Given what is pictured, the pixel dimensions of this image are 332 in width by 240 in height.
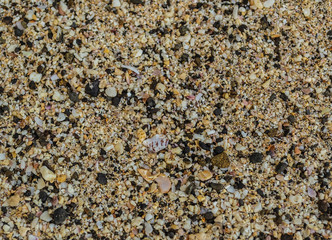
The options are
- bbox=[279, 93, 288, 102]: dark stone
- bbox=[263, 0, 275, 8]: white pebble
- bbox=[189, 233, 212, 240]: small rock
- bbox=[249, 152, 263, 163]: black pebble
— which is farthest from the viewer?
bbox=[263, 0, 275, 8]: white pebble

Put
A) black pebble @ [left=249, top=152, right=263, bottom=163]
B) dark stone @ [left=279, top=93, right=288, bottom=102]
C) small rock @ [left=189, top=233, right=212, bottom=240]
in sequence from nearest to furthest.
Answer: small rock @ [left=189, top=233, right=212, bottom=240] → black pebble @ [left=249, top=152, right=263, bottom=163] → dark stone @ [left=279, top=93, right=288, bottom=102]

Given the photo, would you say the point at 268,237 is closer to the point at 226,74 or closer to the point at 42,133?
the point at 226,74

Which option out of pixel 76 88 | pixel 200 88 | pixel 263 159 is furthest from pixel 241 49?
pixel 76 88

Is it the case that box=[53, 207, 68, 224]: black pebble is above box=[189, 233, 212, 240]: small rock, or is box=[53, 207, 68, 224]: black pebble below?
below

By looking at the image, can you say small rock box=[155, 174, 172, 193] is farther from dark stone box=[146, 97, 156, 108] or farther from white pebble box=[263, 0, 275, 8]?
white pebble box=[263, 0, 275, 8]

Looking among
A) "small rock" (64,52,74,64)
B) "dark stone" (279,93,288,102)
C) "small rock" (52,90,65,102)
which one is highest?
"dark stone" (279,93,288,102)

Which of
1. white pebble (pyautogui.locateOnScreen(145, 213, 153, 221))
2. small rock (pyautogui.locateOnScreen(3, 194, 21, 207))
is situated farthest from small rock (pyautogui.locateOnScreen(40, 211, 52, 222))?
white pebble (pyautogui.locateOnScreen(145, 213, 153, 221))

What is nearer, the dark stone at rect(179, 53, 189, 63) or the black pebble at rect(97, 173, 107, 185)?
the black pebble at rect(97, 173, 107, 185)
